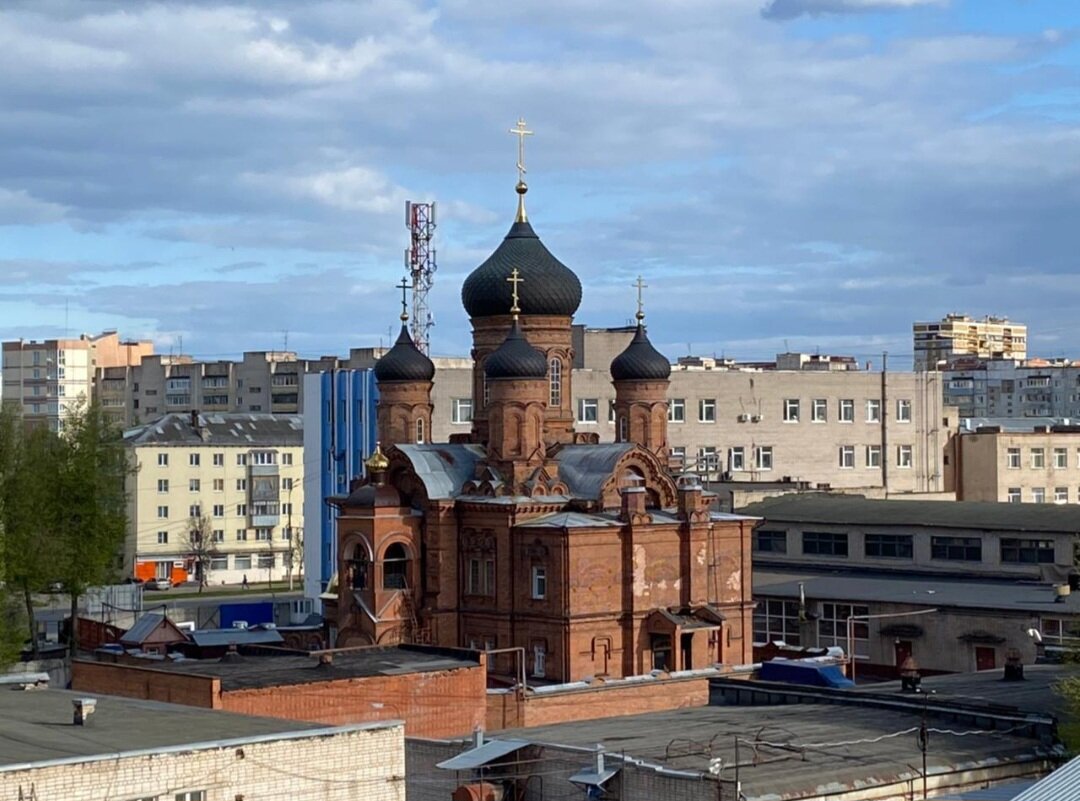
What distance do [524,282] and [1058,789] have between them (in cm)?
3009

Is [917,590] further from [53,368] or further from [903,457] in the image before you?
[53,368]

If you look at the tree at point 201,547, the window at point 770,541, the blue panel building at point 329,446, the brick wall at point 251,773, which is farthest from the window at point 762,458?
the brick wall at point 251,773

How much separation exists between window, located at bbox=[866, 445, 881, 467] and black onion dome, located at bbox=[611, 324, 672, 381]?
29073 millimetres

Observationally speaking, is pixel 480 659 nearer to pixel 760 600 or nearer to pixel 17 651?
pixel 17 651

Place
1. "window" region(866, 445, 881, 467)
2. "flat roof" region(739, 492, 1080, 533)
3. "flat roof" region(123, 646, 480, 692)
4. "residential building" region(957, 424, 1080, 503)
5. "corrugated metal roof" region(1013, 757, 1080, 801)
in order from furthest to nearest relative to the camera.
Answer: "residential building" region(957, 424, 1080, 503)
"window" region(866, 445, 881, 467)
"flat roof" region(739, 492, 1080, 533)
"flat roof" region(123, 646, 480, 692)
"corrugated metal roof" region(1013, 757, 1080, 801)

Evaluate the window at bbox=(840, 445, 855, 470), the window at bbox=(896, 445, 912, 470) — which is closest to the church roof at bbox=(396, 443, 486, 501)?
the window at bbox=(840, 445, 855, 470)

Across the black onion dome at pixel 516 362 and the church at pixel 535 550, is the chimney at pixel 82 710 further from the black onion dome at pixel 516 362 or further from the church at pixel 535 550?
the black onion dome at pixel 516 362

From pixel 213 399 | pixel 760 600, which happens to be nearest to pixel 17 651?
pixel 760 600

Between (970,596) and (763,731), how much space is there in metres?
21.4

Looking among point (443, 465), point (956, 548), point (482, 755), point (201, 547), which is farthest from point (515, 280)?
point (201, 547)

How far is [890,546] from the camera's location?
60.3 m

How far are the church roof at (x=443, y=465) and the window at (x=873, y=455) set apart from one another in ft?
111

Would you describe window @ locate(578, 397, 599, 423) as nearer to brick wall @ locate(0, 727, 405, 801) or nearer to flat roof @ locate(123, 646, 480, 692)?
flat roof @ locate(123, 646, 480, 692)

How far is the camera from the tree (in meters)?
96.5
